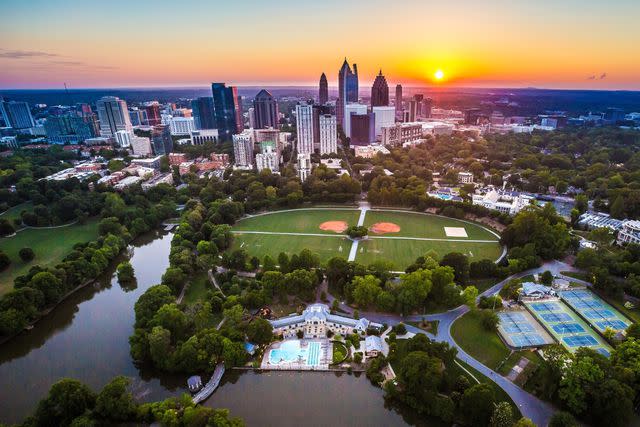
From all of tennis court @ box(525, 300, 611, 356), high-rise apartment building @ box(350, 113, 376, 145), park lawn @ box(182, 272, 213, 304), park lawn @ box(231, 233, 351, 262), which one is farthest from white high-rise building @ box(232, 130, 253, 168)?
tennis court @ box(525, 300, 611, 356)

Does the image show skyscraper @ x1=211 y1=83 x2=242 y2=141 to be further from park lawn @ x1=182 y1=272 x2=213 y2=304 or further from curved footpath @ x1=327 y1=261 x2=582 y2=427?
curved footpath @ x1=327 y1=261 x2=582 y2=427

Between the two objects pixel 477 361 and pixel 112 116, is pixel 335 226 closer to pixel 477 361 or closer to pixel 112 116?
pixel 477 361

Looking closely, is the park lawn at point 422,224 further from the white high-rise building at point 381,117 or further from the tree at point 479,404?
the white high-rise building at point 381,117

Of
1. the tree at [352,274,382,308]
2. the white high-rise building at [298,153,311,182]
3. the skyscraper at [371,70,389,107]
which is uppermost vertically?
the skyscraper at [371,70,389,107]

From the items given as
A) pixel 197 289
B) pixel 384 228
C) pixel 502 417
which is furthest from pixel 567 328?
pixel 197 289

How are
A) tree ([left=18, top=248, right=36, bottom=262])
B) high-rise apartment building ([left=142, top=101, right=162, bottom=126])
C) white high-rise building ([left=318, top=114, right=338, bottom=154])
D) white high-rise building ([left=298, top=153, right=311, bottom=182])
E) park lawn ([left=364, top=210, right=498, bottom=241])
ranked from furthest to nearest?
high-rise apartment building ([left=142, top=101, right=162, bottom=126]) → white high-rise building ([left=318, top=114, right=338, bottom=154]) → white high-rise building ([left=298, top=153, right=311, bottom=182]) → park lawn ([left=364, top=210, right=498, bottom=241]) → tree ([left=18, top=248, right=36, bottom=262])

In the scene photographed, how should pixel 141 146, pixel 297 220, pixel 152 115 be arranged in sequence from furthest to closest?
pixel 152 115 < pixel 141 146 < pixel 297 220

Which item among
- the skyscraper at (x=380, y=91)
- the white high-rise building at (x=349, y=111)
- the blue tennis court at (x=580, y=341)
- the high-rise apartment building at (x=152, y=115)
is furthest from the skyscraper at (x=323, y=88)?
the blue tennis court at (x=580, y=341)
